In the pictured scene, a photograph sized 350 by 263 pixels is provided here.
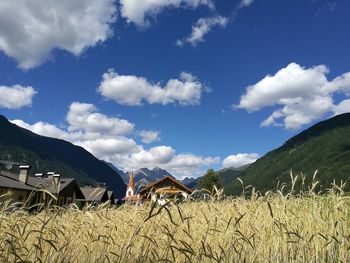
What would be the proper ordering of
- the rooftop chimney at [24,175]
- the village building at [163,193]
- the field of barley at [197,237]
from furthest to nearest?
the rooftop chimney at [24,175], the village building at [163,193], the field of barley at [197,237]

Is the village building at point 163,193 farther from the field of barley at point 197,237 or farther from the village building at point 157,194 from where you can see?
the field of barley at point 197,237

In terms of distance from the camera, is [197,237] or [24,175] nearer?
[197,237]

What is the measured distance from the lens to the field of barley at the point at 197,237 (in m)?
3.32

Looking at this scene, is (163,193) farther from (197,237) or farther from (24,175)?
(24,175)

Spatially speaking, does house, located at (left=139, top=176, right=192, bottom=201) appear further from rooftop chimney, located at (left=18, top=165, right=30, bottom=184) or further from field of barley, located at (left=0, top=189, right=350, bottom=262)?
rooftop chimney, located at (left=18, top=165, right=30, bottom=184)

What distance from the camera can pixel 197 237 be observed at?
454cm

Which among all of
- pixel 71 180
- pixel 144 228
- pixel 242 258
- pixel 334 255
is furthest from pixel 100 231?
pixel 71 180

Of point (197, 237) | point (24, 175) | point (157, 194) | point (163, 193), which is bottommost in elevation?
point (197, 237)

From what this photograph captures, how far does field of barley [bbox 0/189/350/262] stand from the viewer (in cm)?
332

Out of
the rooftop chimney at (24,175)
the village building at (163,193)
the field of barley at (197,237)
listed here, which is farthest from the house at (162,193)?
the rooftop chimney at (24,175)

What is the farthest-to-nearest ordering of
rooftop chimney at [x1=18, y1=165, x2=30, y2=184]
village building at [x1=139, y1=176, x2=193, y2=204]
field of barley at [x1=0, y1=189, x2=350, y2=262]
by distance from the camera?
rooftop chimney at [x1=18, y1=165, x2=30, y2=184] < village building at [x1=139, y1=176, x2=193, y2=204] < field of barley at [x1=0, y1=189, x2=350, y2=262]

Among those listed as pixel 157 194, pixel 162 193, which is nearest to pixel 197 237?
pixel 162 193

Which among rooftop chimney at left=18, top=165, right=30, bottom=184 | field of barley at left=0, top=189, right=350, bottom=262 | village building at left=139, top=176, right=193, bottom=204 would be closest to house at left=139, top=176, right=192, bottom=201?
village building at left=139, top=176, right=193, bottom=204

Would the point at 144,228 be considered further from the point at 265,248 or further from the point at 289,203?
the point at 289,203
